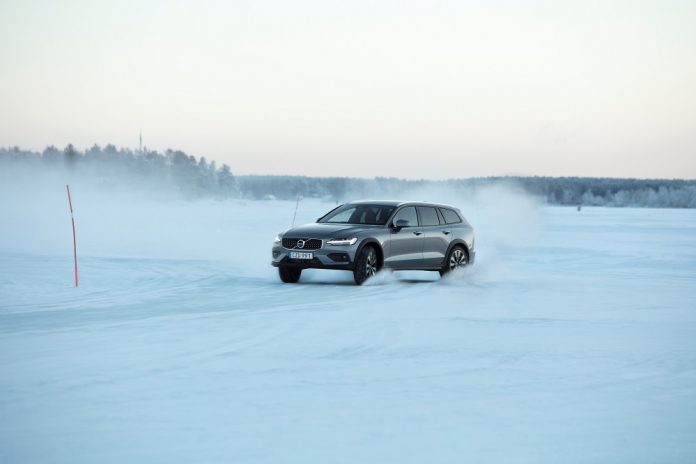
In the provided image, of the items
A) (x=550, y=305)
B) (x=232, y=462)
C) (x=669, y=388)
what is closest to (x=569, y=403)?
(x=669, y=388)

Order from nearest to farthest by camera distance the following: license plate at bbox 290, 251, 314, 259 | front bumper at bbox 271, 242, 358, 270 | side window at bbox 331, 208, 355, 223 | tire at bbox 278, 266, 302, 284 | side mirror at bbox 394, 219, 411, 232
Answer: front bumper at bbox 271, 242, 358, 270 → license plate at bbox 290, 251, 314, 259 → side mirror at bbox 394, 219, 411, 232 → tire at bbox 278, 266, 302, 284 → side window at bbox 331, 208, 355, 223

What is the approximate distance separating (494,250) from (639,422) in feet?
80.8

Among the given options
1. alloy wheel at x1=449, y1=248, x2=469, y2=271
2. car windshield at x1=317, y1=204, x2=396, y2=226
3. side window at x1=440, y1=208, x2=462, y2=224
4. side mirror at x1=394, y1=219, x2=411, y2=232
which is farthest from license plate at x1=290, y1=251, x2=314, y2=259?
side window at x1=440, y1=208, x2=462, y2=224

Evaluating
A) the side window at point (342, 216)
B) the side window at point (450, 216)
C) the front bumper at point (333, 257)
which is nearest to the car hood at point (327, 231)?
the front bumper at point (333, 257)

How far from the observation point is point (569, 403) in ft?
23.6

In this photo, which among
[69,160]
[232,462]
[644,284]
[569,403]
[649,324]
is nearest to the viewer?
[232,462]

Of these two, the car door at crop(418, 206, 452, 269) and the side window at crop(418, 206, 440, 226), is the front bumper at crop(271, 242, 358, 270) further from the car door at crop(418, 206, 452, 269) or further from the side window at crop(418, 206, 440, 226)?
the side window at crop(418, 206, 440, 226)

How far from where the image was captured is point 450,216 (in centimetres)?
1912

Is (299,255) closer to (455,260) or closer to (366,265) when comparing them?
(366,265)

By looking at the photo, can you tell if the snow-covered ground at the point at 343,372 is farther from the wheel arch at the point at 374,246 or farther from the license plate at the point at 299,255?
the license plate at the point at 299,255

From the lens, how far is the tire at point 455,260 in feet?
61.1

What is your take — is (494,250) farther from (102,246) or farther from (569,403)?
(569,403)

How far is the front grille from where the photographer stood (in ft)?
54.3

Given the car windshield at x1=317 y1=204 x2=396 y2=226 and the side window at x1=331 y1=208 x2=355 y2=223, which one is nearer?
the car windshield at x1=317 y1=204 x2=396 y2=226
